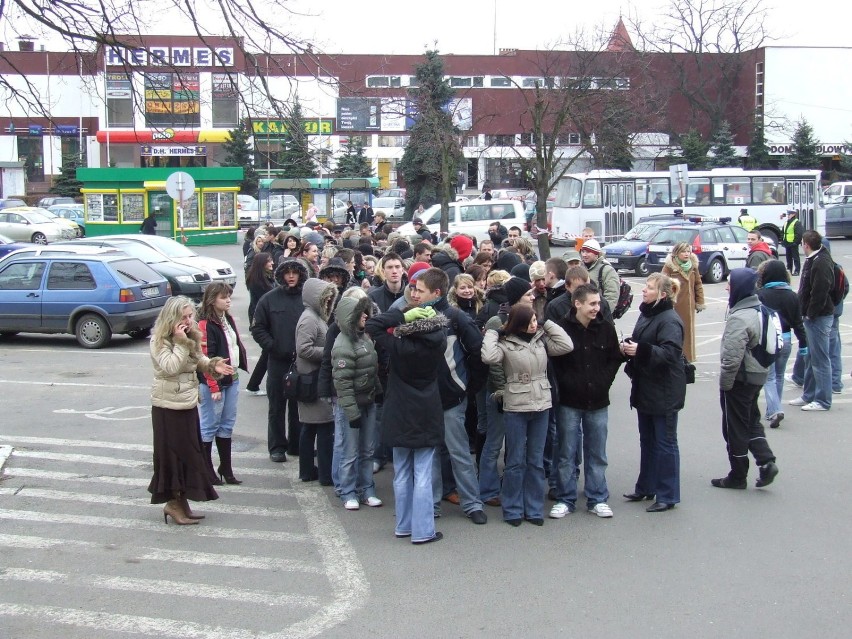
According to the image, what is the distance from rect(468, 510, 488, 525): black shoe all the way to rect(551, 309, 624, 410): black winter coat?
1022 millimetres

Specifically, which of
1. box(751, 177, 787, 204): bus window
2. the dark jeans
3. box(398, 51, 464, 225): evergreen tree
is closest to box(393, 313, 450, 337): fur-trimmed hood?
the dark jeans

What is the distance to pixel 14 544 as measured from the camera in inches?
271

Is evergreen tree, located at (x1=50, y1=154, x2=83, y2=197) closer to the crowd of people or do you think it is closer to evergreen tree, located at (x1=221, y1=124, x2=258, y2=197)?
evergreen tree, located at (x1=221, y1=124, x2=258, y2=197)

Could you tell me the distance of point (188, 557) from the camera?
6551 mm

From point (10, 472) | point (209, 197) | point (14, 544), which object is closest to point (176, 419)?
point (14, 544)

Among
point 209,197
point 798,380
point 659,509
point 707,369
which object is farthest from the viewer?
point 209,197

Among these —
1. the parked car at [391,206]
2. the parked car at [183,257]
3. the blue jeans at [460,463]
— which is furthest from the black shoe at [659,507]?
the parked car at [391,206]

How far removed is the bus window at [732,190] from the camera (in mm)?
36781

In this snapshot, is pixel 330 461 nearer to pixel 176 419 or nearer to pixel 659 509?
pixel 176 419

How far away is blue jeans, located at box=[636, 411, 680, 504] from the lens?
725 centimetres

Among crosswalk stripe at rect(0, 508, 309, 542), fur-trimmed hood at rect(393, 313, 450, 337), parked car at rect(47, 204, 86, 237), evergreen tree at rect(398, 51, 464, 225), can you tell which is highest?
evergreen tree at rect(398, 51, 464, 225)

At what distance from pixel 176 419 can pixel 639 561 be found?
3.35m

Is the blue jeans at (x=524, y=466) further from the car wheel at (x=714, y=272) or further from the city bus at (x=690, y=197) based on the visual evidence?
the city bus at (x=690, y=197)

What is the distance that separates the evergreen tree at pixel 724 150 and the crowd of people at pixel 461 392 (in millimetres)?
57135
